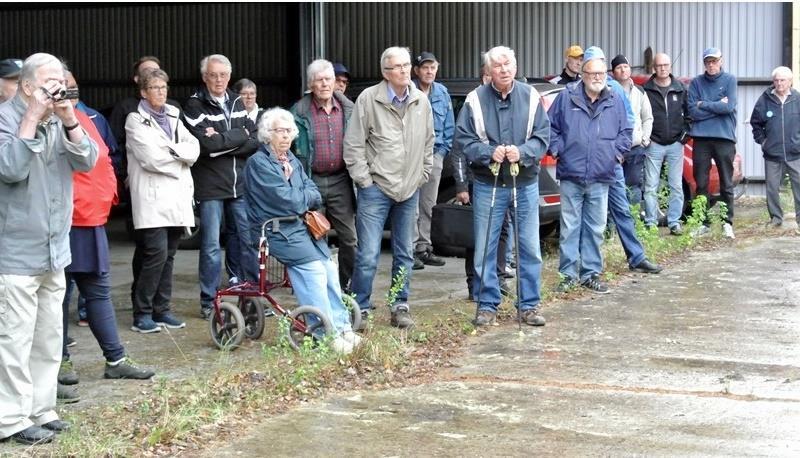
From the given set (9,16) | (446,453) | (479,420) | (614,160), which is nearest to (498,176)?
(614,160)

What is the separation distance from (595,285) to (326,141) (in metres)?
2.69

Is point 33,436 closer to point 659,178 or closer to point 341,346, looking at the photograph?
point 341,346

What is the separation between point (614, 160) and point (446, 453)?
4.72 metres

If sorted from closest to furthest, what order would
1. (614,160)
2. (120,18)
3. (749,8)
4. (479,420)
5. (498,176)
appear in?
(479,420)
(498,176)
(614,160)
(749,8)
(120,18)

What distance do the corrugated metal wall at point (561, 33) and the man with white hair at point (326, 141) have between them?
1069 cm

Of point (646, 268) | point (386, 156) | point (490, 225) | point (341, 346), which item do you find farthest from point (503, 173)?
point (646, 268)

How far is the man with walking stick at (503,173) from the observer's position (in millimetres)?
8742

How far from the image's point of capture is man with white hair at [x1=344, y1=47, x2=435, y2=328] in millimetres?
8773

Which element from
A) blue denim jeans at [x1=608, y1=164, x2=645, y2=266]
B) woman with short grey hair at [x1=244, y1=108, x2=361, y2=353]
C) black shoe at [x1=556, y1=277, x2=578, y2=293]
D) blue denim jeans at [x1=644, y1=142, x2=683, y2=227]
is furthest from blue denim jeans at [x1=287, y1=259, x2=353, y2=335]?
blue denim jeans at [x1=644, y1=142, x2=683, y2=227]

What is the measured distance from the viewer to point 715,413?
650 cm

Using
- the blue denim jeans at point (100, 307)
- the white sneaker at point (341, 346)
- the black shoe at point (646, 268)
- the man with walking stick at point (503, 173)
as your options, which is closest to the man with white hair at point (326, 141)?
the man with walking stick at point (503, 173)

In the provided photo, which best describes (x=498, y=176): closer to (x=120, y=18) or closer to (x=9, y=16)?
(x=120, y=18)

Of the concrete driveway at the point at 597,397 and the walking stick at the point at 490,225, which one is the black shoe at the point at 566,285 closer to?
the concrete driveway at the point at 597,397

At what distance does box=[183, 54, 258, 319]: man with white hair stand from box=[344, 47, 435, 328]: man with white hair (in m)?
0.97
